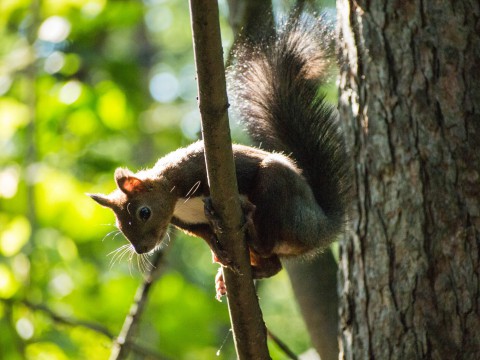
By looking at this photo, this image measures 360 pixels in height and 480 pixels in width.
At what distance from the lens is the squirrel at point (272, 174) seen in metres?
3.07

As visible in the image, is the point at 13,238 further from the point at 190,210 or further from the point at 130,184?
the point at 190,210

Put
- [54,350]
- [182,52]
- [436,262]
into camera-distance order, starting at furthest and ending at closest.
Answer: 1. [182,52]
2. [54,350]
3. [436,262]

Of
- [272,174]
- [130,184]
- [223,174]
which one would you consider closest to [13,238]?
[130,184]

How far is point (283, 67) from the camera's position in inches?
124

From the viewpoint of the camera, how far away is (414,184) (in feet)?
8.59

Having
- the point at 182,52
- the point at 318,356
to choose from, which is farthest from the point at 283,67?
the point at 182,52

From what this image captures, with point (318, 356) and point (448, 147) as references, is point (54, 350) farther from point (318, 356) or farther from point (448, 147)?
point (448, 147)

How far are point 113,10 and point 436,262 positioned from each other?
2139mm

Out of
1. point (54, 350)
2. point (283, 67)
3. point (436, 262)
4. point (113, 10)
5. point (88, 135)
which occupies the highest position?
point (113, 10)

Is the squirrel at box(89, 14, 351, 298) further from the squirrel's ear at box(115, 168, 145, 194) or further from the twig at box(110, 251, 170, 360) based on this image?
the twig at box(110, 251, 170, 360)

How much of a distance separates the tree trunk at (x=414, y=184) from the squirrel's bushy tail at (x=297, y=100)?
31cm

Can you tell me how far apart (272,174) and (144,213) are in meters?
0.54

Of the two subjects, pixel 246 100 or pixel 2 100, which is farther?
pixel 2 100

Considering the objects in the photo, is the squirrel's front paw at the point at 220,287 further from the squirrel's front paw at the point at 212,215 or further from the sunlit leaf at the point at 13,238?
the sunlit leaf at the point at 13,238
